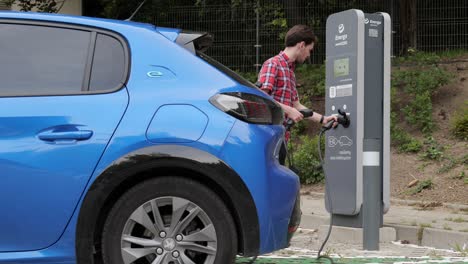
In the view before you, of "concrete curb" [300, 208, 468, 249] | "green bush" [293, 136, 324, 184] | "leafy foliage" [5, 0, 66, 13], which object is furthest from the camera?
"leafy foliage" [5, 0, 66, 13]

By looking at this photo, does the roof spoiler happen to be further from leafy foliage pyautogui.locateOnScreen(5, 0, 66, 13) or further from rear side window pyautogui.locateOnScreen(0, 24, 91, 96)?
A: leafy foliage pyautogui.locateOnScreen(5, 0, 66, 13)

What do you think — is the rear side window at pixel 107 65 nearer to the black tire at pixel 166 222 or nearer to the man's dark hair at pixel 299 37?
the black tire at pixel 166 222

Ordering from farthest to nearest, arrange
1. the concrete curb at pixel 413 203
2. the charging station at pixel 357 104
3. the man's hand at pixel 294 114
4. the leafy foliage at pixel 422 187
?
the leafy foliage at pixel 422 187
the concrete curb at pixel 413 203
the charging station at pixel 357 104
the man's hand at pixel 294 114

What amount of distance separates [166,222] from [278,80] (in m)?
2.49

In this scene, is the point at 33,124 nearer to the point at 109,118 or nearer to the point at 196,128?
the point at 109,118

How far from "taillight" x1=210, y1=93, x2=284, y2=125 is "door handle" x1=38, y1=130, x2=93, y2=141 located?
75 cm

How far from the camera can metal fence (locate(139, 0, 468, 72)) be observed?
48.1 feet

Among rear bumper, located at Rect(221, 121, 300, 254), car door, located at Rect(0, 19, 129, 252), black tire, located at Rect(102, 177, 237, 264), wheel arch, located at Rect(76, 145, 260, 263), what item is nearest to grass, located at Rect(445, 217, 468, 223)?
rear bumper, located at Rect(221, 121, 300, 254)

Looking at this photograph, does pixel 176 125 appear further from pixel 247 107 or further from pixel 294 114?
pixel 294 114

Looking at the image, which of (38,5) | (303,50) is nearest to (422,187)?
(303,50)

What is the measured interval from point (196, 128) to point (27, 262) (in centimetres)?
122

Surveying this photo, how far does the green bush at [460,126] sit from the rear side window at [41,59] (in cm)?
791

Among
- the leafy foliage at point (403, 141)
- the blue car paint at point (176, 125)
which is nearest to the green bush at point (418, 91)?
the leafy foliage at point (403, 141)

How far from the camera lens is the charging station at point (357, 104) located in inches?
279
